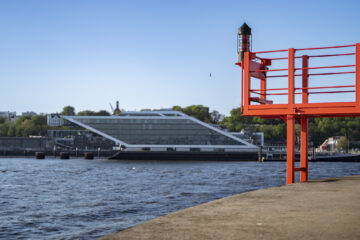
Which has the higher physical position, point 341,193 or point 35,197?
point 341,193

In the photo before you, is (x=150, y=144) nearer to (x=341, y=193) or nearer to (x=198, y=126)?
(x=198, y=126)

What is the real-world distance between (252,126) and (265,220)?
443 feet

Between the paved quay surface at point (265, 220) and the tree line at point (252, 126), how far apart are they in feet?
373

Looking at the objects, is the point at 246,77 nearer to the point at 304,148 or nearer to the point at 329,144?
the point at 304,148

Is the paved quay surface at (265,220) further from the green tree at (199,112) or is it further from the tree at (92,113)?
the tree at (92,113)

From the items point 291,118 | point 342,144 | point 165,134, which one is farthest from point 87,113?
point 291,118

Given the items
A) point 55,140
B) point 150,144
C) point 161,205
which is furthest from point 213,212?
point 55,140

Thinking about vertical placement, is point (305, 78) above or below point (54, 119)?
below

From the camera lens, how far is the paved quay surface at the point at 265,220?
13.8 feet

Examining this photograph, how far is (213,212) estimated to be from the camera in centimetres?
550

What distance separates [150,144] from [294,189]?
8626cm

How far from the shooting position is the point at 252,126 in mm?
138250

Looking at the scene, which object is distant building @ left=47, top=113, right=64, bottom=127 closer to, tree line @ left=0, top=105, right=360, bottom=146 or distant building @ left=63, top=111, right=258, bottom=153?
tree line @ left=0, top=105, right=360, bottom=146

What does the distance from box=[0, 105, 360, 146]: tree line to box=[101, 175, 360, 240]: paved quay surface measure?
373 ft
